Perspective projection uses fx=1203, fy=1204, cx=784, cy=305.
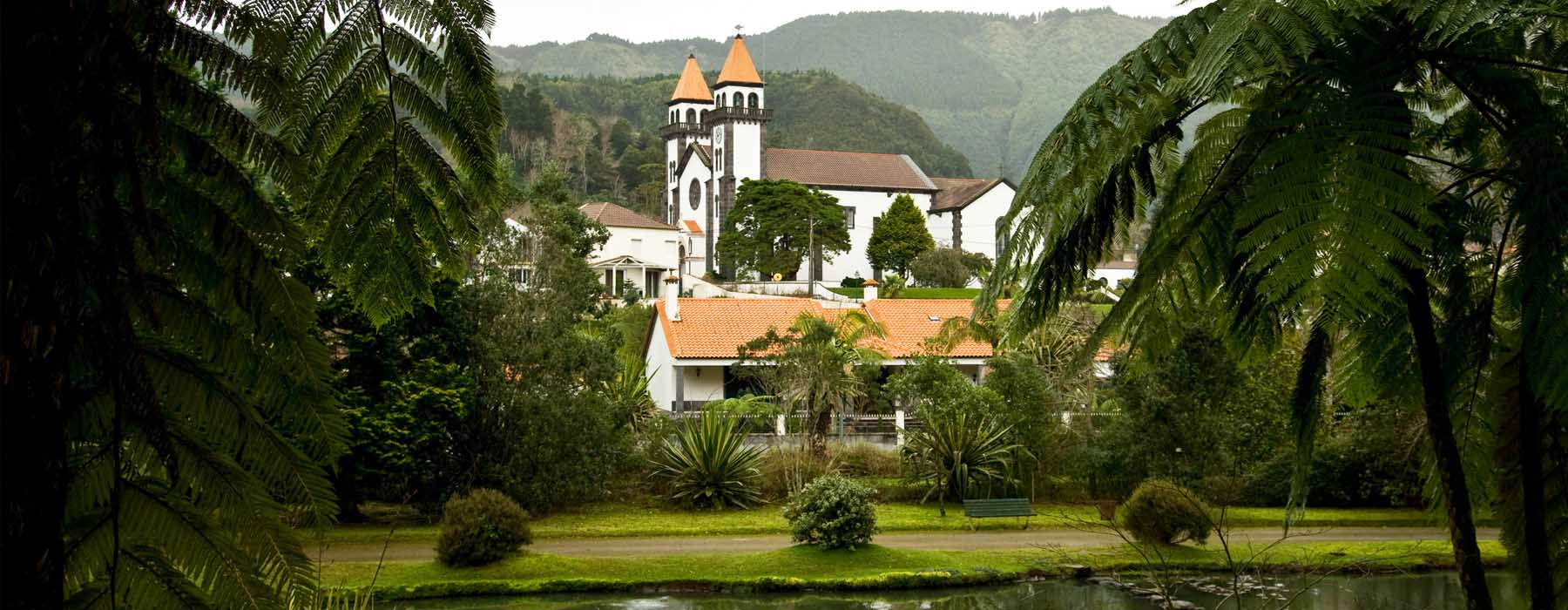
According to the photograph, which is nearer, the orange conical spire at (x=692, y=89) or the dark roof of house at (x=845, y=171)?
the dark roof of house at (x=845, y=171)

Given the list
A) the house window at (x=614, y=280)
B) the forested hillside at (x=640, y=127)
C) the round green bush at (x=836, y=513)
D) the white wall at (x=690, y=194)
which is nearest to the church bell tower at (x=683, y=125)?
the white wall at (x=690, y=194)

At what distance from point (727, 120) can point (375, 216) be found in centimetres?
6368

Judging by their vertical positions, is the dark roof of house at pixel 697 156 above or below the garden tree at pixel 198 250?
above

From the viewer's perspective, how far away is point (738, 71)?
67125mm

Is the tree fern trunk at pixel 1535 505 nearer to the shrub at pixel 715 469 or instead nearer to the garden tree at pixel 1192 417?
the garden tree at pixel 1192 417

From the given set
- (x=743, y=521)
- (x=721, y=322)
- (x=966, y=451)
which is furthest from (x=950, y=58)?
(x=743, y=521)

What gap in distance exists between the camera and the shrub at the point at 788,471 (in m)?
18.8

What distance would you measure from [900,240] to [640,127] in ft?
181

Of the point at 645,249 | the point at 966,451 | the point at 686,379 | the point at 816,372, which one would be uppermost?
the point at 645,249

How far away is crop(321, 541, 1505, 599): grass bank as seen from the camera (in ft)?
42.2

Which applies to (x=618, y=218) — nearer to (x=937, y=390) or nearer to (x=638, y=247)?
(x=638, y=247)

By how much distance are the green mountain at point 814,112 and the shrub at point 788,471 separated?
263ft

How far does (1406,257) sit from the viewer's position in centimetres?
273

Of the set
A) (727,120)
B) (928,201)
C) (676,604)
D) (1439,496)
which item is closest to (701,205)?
(727,120)
